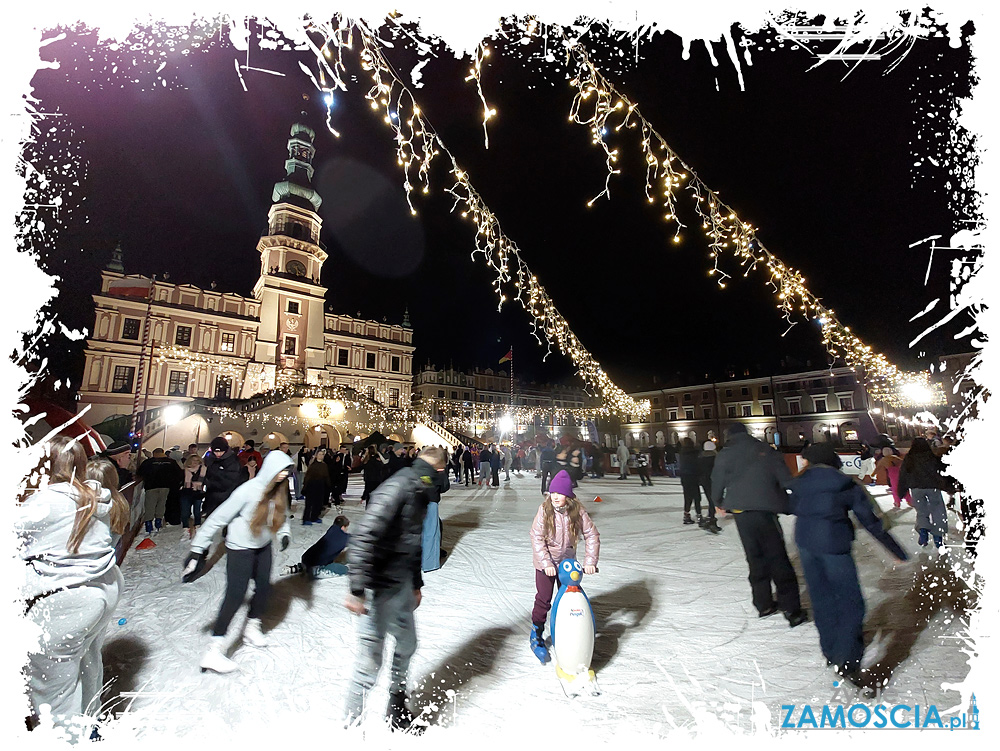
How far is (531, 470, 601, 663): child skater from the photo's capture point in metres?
3.28

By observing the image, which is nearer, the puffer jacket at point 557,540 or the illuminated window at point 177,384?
the puffer jacket at point 557,540

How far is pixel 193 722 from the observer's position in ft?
8.53

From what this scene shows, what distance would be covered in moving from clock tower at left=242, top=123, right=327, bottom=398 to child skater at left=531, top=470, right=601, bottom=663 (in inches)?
1419

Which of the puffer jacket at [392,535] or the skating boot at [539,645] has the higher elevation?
the puffer jacket at [392,535]

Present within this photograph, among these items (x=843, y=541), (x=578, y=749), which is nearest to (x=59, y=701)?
(x=578, y=749)

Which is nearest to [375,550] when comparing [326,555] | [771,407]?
[326,555]

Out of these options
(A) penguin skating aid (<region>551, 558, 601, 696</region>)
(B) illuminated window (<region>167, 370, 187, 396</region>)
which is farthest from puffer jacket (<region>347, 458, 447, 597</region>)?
(B) illuminated window (<region>167, 370, 187, 396</region>)

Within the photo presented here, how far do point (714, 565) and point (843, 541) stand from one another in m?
3.26

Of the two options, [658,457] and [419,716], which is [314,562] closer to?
[419,716]

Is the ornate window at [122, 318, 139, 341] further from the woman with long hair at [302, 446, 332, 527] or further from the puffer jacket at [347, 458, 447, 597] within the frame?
the puffer jacket at [347, 458, 447, 597]

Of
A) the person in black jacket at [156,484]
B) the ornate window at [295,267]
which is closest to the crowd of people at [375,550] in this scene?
the person in black jacket at [156,484]

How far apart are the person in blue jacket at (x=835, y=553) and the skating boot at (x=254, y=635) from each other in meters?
4.45

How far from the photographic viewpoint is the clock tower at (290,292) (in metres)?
34.8
